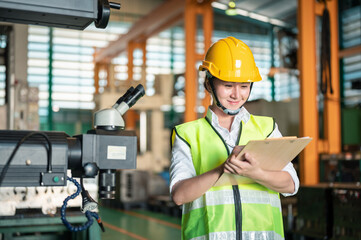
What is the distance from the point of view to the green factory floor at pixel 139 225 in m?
7.72

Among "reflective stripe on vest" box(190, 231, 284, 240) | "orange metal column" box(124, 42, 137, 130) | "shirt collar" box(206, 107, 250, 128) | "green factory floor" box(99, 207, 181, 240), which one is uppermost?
"orange metal column" box(124, 42, 137, 130)

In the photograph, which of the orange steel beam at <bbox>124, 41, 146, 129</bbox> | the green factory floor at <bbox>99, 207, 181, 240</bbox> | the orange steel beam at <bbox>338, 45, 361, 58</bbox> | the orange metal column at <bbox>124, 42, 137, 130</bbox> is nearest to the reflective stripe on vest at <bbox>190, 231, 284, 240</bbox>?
the orange steel beam at <bbox>338, 45, 361, 58</bbox>

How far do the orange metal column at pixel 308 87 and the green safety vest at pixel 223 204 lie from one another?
15.9 ft

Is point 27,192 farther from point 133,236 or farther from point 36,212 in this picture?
point 133,236

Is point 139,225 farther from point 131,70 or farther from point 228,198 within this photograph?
point 228,198

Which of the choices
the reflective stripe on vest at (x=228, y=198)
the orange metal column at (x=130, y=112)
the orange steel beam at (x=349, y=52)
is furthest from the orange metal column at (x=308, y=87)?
the orange metal column at (x=130, y=112)

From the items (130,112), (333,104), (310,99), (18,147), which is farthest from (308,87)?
(130,112)

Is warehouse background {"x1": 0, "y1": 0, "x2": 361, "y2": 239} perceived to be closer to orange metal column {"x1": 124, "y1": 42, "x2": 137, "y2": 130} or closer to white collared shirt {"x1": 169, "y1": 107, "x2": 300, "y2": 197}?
orange metal column {"x1": 124, "y1": 42, "x2": 137, "y2": 130}

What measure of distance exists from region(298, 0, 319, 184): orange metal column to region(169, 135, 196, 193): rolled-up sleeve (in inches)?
196

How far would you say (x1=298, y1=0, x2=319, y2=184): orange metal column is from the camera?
668cm

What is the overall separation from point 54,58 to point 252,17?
10.0 meters

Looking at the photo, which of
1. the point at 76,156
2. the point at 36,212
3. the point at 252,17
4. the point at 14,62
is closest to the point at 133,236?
the point at 14,62

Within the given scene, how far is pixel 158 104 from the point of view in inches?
463

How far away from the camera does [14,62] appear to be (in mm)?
6074
